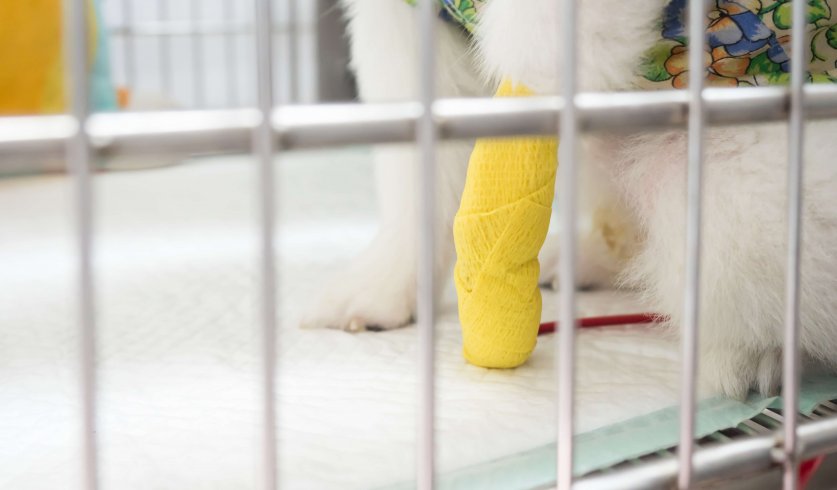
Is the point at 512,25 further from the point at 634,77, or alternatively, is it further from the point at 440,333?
the point at 440,333

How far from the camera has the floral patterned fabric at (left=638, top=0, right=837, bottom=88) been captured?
633 millimetres

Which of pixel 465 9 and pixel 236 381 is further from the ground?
pixel 465 9

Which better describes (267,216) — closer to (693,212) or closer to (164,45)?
(693,212)

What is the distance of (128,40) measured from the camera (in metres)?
2.66

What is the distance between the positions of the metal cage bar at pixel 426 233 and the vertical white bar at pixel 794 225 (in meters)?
0.19

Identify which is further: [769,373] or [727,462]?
[769,373]

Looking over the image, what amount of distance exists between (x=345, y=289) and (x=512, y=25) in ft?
1.26

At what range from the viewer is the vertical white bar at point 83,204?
27 centimetres

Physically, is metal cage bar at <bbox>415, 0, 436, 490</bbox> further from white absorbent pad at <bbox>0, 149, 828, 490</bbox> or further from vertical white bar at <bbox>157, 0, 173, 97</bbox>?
vertical white bar at <bbox>157, 0, 173, 97</bbox>

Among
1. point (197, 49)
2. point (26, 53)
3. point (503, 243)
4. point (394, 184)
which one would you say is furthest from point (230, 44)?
point (503, 243)

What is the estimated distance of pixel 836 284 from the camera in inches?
23.6

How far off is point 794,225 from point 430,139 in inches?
8.2

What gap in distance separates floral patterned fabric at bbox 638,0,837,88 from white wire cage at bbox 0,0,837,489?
0.65 ft

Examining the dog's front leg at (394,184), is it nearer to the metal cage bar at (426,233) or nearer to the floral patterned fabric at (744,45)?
the floral patterned fabric at (744,45)
